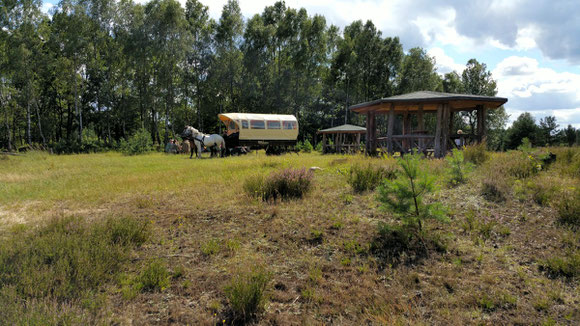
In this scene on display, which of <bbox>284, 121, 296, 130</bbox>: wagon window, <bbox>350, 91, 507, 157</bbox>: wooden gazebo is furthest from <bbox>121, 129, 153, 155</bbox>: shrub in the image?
<bbox>350, 91, 507, 157</bbox>: wooden gazebo

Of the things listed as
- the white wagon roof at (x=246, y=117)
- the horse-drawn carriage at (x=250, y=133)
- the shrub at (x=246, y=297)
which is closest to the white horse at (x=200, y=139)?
the horse-drawn carriage at (x=250, y=133)

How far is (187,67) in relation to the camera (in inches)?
1348

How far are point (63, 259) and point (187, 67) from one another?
33595 mm

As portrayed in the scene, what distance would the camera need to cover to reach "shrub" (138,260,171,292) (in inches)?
146

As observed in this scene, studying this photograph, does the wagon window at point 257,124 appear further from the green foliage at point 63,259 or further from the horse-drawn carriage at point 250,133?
the green foliage at point 63,259

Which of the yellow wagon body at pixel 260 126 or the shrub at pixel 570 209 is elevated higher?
the yellow wagon body at pixel 260 126

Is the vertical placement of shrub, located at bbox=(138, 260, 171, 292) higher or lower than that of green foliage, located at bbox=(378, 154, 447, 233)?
lower

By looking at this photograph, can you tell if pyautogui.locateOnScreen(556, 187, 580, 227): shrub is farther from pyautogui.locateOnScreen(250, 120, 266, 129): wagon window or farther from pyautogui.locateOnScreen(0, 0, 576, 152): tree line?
pyautogui.locateOnScreen(0, 0, 576, 152): tree line

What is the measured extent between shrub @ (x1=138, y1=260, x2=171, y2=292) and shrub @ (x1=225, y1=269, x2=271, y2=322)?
0.88 metres

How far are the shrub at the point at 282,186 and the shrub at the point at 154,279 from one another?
3.28 m

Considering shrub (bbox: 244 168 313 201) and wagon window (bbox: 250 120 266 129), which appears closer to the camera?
shrub (bbox: 244 168 313 201)

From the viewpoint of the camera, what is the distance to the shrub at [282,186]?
23.3 feet

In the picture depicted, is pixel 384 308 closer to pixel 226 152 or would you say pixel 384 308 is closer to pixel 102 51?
pixel 226 152

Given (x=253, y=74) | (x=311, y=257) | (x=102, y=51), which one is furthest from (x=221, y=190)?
(x=102, y=51)
